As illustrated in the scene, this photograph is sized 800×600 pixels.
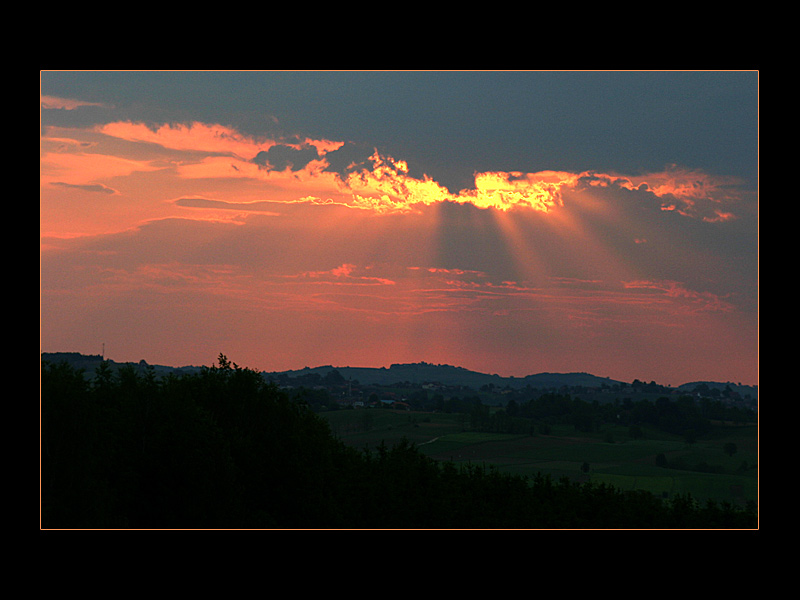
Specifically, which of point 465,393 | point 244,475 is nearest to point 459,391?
point 465,393

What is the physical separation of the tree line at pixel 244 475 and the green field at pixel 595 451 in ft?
42.4

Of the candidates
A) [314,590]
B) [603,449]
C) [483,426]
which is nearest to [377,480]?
[314,590]

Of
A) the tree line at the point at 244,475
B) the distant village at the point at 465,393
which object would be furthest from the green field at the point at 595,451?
the tree line at the point at 244,475

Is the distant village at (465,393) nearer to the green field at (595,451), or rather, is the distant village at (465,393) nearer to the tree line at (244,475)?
the green field at (595,451)

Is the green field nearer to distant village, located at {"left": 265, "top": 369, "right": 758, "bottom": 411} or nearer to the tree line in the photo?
distant village, located at {"left": 265, "top": 369, "right": 758, "bottom": 411}

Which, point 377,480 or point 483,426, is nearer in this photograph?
point 377,480

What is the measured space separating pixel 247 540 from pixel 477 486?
1564cm

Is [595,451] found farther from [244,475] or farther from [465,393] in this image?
[244,475]

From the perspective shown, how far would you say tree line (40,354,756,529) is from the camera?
14.8m

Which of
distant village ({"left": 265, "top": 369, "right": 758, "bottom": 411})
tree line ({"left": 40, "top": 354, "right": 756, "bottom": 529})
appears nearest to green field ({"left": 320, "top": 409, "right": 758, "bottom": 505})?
distant village ({"left": 265, "top": 369, "right": 758, "bottom": 411})

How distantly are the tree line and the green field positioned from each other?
1291 centimetres

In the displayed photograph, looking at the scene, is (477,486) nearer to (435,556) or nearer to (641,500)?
(641,500)
